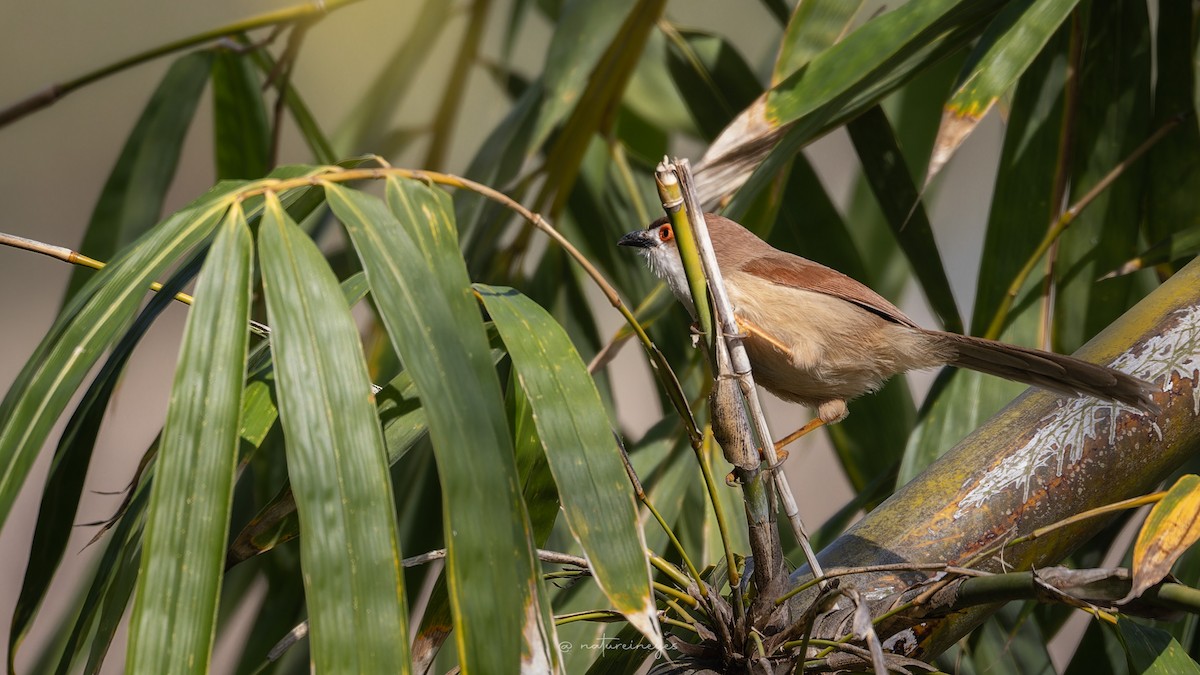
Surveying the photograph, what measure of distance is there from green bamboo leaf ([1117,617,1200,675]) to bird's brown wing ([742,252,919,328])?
979 millimetres

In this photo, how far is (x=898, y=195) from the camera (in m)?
2.49

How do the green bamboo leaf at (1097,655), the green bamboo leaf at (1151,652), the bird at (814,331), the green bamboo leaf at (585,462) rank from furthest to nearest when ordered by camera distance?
1. the green bamboo leaf at (1097,655)
2. the bird at (814,331)
3. the green bamboo leaf at (1151,652)
4. the green bamboo leaf at (585,462)

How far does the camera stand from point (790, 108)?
2.09m

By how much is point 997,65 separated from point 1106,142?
2.55ft

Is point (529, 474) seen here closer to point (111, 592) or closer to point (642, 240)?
point (111, 592)

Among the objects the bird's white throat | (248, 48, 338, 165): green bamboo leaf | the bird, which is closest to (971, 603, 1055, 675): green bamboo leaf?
the bird

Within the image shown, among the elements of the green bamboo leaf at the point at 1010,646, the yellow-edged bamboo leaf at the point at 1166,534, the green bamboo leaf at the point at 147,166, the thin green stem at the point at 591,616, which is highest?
the green bamboo leaf at the point at 147,166

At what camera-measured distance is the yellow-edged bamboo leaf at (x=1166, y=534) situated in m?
1.13

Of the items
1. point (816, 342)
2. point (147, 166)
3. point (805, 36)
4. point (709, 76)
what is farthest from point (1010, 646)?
point (147, 166)

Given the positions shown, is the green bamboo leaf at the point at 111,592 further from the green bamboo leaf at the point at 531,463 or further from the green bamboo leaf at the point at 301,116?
the green bamboo leaf at the point at 301,116

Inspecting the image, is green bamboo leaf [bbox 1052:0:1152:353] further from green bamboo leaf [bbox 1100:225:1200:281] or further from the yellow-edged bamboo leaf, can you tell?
the yellow-edged bamboo leaf

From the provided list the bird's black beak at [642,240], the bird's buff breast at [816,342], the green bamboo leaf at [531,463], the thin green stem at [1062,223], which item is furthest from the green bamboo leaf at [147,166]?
the thin green stem at [1062,223]

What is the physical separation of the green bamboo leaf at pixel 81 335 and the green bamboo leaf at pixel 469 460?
0.75ft

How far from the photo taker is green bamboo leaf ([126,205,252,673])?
1070 mm
